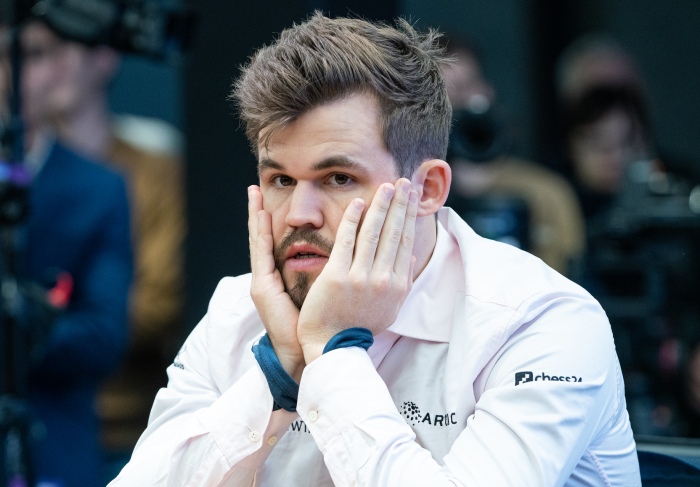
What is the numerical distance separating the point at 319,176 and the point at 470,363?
463mm

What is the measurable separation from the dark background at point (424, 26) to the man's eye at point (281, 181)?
70.2 inches

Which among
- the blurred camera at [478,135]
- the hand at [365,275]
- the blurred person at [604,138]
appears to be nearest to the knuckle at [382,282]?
the hand at [365,275]

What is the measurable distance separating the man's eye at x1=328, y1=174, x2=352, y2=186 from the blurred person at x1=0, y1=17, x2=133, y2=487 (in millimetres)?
1706

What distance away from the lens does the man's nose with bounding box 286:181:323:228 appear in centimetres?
220

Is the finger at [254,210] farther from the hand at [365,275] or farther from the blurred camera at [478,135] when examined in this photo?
the blurred camera at [478,135]

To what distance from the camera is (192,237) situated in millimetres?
4492

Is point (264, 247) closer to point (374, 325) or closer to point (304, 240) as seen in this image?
point (304, 240)

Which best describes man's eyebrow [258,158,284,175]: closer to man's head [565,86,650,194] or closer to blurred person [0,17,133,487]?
blurred person [0,17,133,487]

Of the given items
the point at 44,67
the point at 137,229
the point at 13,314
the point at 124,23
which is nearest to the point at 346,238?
the point at 13,314

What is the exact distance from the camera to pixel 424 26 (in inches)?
247

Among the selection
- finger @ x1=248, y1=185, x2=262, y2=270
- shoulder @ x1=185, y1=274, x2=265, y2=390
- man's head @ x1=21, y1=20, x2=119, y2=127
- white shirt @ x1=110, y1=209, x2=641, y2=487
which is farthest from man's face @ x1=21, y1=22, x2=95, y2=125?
white shirt @ x1=110, y1=209, x2=641, y2=487

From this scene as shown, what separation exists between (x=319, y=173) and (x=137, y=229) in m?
3.27

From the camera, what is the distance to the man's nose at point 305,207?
2201 millimetres

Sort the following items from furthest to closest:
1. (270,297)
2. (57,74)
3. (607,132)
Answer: (607,132), (57,74), (270,297)
